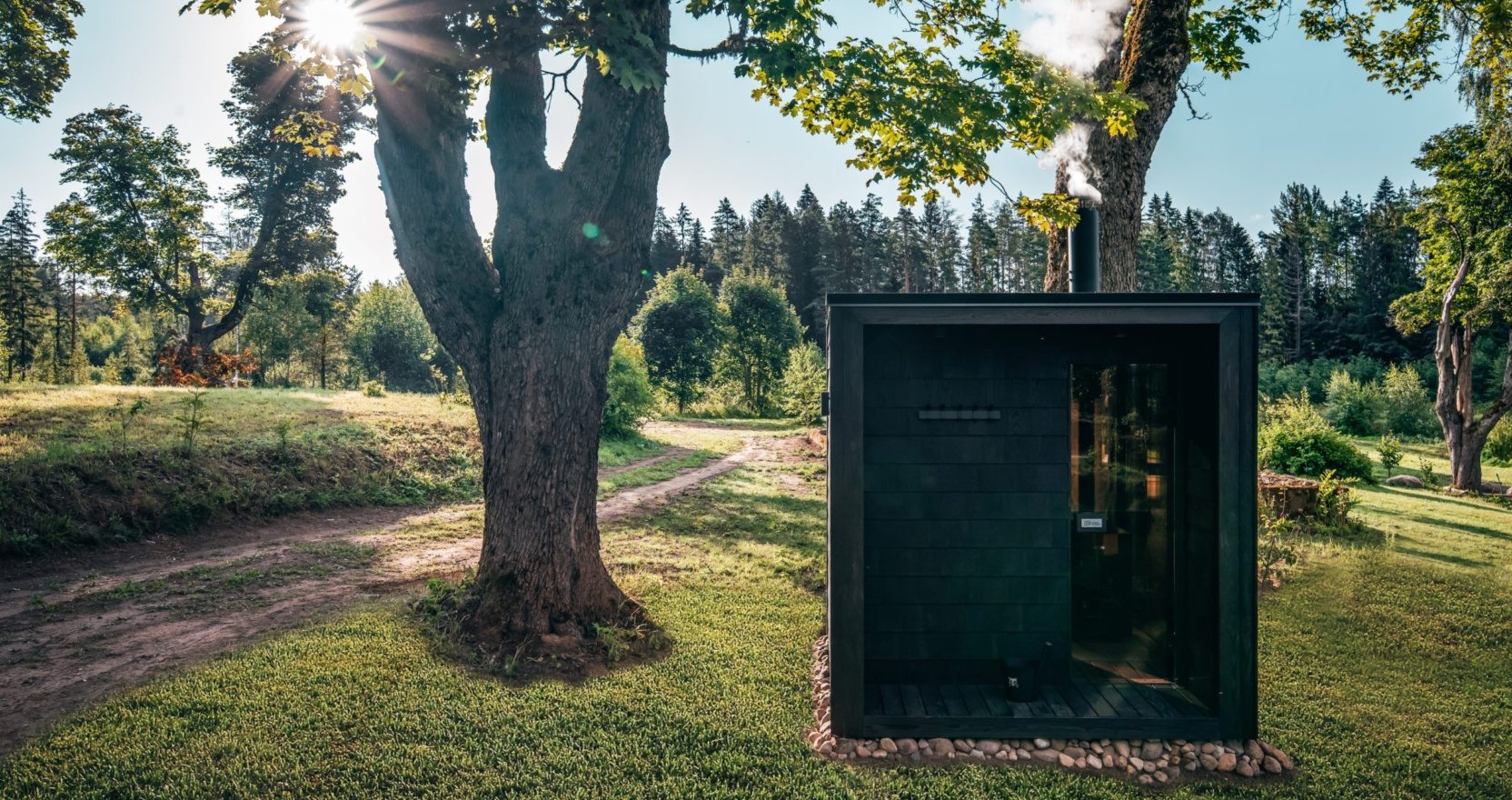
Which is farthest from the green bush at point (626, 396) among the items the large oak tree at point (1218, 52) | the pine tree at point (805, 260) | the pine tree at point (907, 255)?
the pine tree at point (907, 255)

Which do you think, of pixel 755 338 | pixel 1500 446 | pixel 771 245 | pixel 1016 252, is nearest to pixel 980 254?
pixel 1016 252

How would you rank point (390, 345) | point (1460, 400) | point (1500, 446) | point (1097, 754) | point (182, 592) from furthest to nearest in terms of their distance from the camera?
point (390, 345) → point (1500, 446) → point (1460, 400) → point (182, 592) → point (1097, 754)

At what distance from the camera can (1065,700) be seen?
15.0ft

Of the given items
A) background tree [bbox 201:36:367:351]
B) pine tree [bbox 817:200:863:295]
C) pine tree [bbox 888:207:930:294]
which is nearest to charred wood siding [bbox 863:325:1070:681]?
background tree [bbox 201:36:367:351]

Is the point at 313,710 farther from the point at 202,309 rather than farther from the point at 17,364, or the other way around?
the point at 17,364

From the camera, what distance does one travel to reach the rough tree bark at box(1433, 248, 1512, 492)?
49.8 ft

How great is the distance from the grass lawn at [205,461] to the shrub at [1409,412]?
2788 centimetres

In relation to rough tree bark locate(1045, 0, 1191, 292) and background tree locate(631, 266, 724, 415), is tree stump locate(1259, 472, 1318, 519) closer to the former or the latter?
rough tree bark locate(1045, 0, 1191, 292)

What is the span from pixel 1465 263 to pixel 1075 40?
1347 cm

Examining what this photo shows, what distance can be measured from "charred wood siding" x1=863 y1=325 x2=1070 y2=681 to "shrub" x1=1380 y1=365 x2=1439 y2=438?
3148 centimetres

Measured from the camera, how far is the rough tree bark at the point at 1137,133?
25.3ft

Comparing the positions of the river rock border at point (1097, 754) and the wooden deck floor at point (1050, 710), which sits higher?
the wooden deck floor at point (1050, 710)

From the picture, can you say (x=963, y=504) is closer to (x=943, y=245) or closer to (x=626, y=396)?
(x=626, y=396)

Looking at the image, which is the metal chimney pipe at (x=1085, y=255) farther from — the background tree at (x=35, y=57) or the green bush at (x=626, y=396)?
the background tree at (x=35, y=57)
